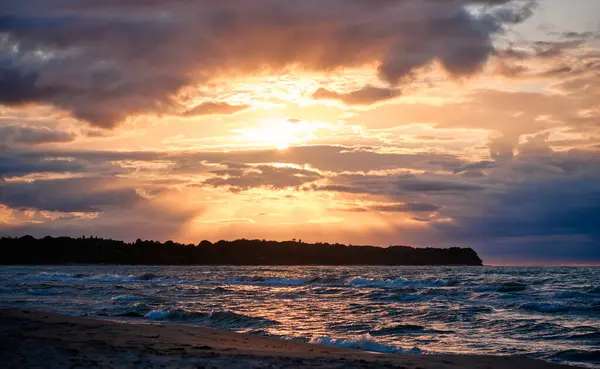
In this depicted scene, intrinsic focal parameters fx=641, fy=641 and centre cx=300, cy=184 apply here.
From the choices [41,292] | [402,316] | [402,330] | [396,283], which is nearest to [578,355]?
[402,330]

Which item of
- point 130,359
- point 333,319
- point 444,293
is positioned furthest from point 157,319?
point 444,293

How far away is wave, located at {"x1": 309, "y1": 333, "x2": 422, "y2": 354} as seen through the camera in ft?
61.8

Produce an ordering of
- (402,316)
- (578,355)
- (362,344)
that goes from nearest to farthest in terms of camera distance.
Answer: (578,355) < (362,344) < (402,316)

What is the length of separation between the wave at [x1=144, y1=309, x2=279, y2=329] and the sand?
533cm

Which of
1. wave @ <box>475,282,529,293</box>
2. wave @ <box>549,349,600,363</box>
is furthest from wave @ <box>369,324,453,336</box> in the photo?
wave @ <box>475,282,529,293</box>

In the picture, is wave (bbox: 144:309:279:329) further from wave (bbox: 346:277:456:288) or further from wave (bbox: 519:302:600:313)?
wave (bbox: 346:277:456:288)

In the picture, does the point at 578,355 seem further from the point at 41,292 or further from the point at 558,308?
the point at 41,292

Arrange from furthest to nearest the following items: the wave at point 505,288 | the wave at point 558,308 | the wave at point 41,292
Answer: the wave at point 505,288, the wave at point 41,292, the wave at point 558,308

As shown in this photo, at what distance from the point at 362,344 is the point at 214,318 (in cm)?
913

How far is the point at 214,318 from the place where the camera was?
26859mm

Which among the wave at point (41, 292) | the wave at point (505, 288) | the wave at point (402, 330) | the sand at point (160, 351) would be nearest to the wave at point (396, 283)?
the wave at point (505, 288)

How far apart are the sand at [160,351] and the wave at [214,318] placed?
210 inches

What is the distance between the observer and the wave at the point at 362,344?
18.8m

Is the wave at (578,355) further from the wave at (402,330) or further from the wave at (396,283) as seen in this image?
the wave at (396,283)
